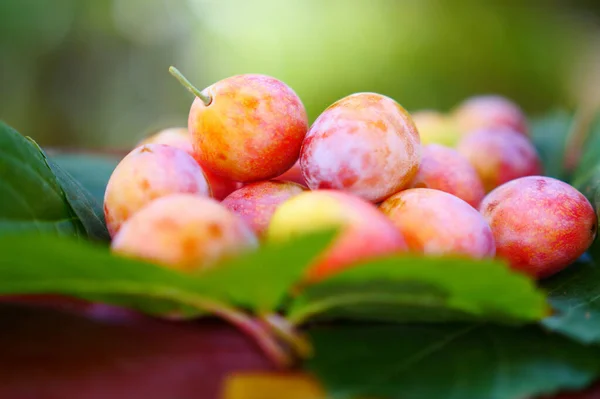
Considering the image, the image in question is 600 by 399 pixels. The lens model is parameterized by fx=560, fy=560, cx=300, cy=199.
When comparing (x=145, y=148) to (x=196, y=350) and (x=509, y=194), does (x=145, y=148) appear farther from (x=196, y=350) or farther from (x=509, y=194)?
(x=509, y=194)

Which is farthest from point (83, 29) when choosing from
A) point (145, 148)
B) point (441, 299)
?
point (441, 299)

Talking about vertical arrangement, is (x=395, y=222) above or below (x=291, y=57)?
above

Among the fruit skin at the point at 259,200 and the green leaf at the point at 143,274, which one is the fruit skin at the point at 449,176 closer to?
the fruit skin at the point at 259,200

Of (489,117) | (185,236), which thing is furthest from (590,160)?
(185,236)

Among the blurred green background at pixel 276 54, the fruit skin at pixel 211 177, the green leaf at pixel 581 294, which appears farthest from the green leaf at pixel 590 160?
the blurred green background at pixel 276 54

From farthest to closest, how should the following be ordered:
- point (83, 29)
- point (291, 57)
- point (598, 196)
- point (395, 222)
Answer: point (83, 29) < point (291, 57) < point (598, 196) < point (395, 222)

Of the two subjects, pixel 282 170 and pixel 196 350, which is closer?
pixel 196 350

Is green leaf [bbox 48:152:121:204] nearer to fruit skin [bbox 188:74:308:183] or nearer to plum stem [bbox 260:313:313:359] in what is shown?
Result: fruit skin [bbox 188:74:308:183]

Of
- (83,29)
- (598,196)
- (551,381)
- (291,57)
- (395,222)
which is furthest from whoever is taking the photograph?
(83,29)
